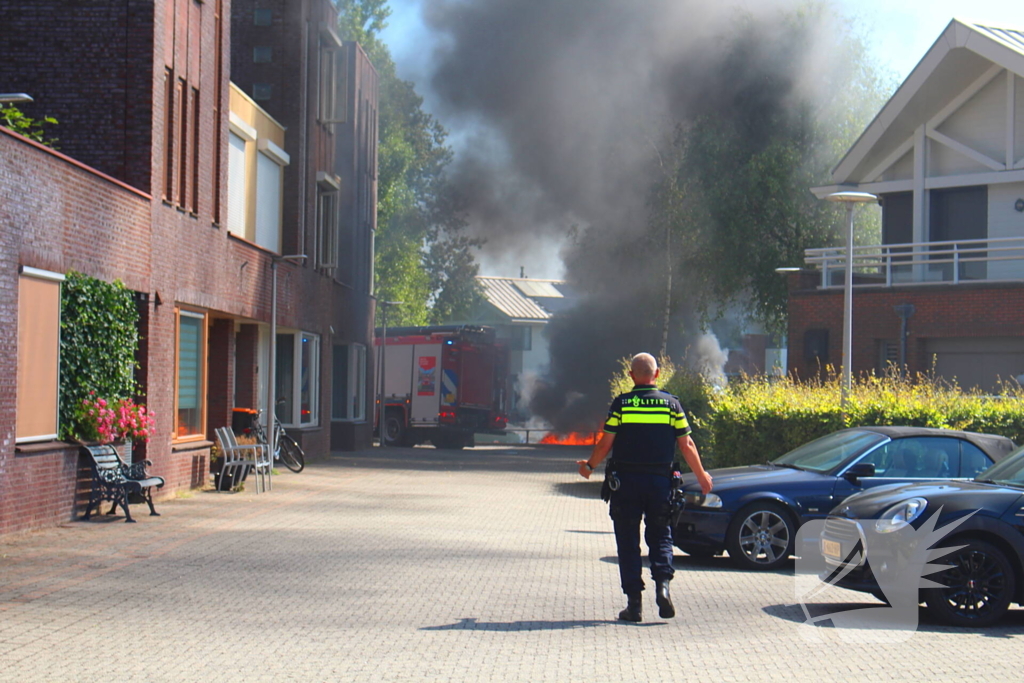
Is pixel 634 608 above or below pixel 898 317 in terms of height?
below

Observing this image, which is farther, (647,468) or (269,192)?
(269,192)

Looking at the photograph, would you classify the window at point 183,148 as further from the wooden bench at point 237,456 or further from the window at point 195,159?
the wooden bench at point 237,456

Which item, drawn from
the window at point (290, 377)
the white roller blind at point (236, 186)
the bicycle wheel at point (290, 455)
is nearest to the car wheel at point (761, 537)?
the white roller blind at point (236, 186)

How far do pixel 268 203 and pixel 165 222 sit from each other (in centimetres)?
751

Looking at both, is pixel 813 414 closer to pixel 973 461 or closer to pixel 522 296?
pixel 973 461

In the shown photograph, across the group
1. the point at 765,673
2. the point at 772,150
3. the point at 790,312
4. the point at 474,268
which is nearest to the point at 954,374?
the point at 790,312

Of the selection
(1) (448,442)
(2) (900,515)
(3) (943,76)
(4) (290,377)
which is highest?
(3) (943,76)

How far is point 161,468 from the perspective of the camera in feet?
52.0

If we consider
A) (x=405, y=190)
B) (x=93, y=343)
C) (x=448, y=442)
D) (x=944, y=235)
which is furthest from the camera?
(x=405, y=190)

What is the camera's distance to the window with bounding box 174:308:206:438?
17062 millimetres

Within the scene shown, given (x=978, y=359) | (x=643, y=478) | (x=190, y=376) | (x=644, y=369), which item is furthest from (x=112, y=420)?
(x=978, y=359)

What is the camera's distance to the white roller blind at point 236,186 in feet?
67.2

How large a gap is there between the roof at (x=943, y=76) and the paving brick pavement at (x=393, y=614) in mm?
17047

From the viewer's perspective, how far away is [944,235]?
27.1m
